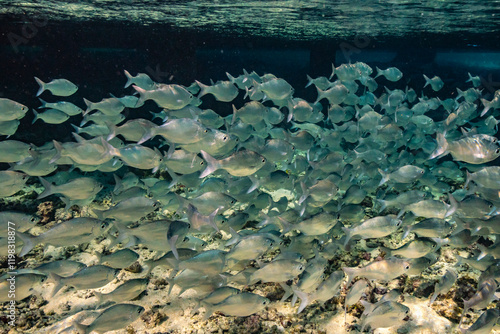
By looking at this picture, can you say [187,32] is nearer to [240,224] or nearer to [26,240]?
[240,224]

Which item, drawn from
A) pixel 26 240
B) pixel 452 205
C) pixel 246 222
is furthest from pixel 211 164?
pixel 452 205

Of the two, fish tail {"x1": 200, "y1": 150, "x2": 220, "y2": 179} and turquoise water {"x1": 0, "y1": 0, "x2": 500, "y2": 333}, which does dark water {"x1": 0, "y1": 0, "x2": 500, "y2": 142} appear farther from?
fish tail {"x1": 200, "y1": 150, "x2": 220, "y2": 179}

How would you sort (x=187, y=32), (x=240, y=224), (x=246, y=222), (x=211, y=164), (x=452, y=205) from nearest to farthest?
1. (x=211, y=164)
2. (x=452, y=205)
3. (x=240, y=224)
4. (x=246, y=222)
5. (x=187, y=32)

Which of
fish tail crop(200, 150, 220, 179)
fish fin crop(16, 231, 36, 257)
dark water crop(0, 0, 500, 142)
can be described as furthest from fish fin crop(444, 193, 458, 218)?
dark water crop(0, 0, 500, 142)

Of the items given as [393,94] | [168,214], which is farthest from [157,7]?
[393,94]

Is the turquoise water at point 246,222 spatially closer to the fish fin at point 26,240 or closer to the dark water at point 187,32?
the fish fin at point 26,240

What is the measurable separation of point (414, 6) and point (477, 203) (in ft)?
32.9

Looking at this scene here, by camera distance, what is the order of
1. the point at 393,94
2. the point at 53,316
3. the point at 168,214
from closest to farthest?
1. the point at 53,316
2. the point at 168,214
3. the point at 393,94

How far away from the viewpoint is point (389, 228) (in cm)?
420

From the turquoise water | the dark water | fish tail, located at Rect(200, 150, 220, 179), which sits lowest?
the turquoise water

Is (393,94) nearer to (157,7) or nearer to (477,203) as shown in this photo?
(477,203)

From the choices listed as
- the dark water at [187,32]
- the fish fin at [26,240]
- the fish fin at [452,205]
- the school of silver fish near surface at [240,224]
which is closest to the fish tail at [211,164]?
the school of silver fish near surface at [240,224]

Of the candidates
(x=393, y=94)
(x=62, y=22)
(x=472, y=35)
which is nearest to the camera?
(x=393, y=94)

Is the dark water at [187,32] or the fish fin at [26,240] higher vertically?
the dark water at [187,32]
